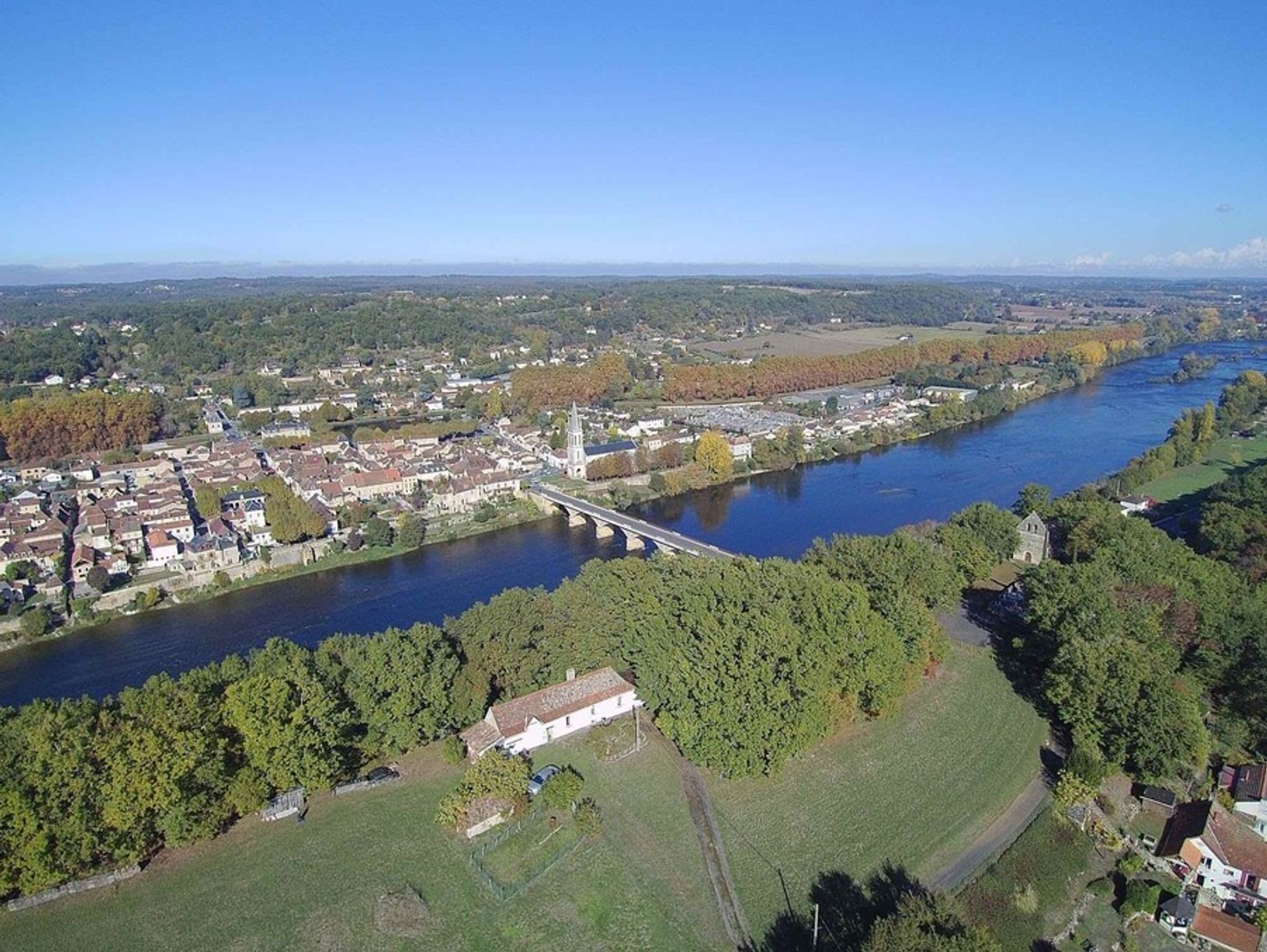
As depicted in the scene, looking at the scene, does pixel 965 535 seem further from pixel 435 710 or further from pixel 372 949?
pixel 372 949

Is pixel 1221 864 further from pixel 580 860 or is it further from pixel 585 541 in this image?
pixel 585 541

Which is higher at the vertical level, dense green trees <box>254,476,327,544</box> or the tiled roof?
the tiled roof

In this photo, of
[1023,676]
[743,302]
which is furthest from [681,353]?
[1023,676]

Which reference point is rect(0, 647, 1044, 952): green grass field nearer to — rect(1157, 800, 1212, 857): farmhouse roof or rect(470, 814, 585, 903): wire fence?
rect(470, 814, 585, 903): wire fence

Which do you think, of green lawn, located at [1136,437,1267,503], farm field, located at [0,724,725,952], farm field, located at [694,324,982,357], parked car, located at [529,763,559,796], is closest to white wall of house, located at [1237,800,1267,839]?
farm field, located at [0,724,725,952]

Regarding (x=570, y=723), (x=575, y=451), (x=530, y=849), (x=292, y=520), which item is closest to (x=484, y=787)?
Answer: (x=530, y=849)

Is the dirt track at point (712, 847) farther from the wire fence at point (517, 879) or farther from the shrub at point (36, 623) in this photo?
the shrub at point (36, 623)
